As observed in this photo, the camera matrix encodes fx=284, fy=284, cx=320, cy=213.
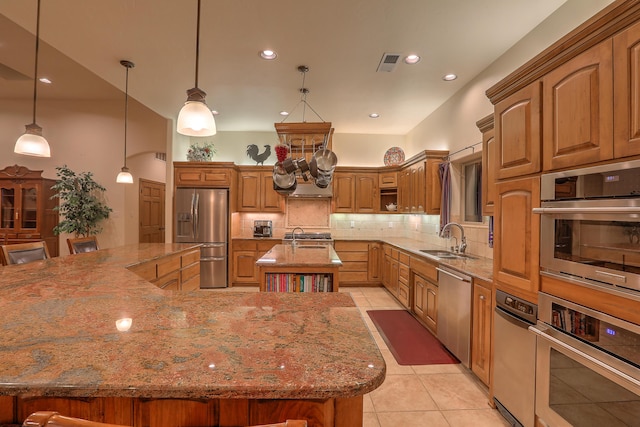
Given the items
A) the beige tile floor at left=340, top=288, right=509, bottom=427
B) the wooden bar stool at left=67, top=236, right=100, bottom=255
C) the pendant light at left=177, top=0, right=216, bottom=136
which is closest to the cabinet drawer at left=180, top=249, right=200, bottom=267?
the wooden bar stool at left=67, top=236, right=100, bottom=255

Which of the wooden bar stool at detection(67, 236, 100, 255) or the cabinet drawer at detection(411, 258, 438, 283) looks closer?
the wooden bar stool at detection(67, 236, 100, 255)

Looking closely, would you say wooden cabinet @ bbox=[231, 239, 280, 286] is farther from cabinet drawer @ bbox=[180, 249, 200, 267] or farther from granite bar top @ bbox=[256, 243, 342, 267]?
granite bar top @ bbox=[256, 243, 342, 267]

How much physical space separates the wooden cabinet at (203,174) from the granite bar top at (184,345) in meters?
3.75

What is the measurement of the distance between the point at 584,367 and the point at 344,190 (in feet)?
14.5

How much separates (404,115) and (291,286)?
3605 millimetres

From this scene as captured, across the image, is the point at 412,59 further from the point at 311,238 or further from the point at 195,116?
the point at 311,238

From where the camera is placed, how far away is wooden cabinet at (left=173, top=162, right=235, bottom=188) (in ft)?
16.7

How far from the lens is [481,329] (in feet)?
7.28

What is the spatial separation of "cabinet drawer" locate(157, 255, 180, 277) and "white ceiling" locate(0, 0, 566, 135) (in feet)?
7.21

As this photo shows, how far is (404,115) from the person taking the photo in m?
4.84


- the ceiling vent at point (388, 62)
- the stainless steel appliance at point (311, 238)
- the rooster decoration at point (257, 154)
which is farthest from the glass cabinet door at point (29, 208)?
the ceiling vent at point (388, 62)

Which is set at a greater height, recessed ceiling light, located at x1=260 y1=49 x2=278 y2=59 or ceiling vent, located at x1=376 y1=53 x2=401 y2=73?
recessed ceiling light, located at x1=260 y1=49 x2=278 y2=59

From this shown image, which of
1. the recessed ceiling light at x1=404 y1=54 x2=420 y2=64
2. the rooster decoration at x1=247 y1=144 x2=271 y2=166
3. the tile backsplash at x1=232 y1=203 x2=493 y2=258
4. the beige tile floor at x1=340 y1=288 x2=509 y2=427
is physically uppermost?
the recessed ceiling light at x1=404 y1=54 x2=420 y2=64

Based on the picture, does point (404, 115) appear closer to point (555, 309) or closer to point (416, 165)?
point (416, 165)
